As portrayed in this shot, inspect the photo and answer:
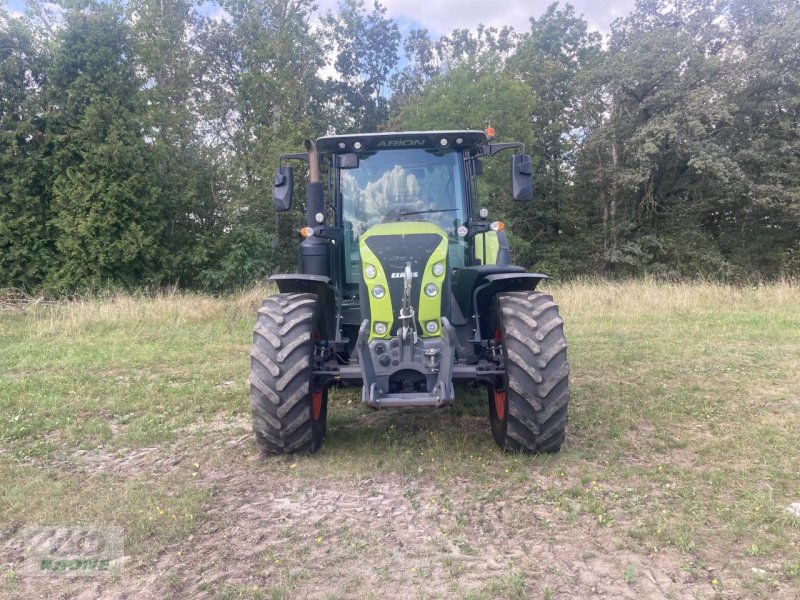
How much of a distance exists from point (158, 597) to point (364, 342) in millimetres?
2026

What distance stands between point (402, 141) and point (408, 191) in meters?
0.43

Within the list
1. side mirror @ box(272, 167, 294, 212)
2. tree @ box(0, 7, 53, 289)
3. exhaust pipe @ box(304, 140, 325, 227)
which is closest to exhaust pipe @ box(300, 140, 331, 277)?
exhaust pipe @ box(304, 140, 325, 227)

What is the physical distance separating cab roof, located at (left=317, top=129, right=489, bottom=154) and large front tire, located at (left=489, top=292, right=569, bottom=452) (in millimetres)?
1635

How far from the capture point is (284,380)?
4.06 m

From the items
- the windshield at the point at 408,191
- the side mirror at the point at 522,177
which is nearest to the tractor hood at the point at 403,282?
the windshield at the point at 408,191

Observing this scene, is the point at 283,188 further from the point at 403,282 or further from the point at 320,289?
the point at 403,282

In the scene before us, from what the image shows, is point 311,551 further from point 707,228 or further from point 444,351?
point 707,228

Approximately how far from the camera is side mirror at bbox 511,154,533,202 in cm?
521

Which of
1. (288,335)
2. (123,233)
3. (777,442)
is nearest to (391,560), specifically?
(288,335)

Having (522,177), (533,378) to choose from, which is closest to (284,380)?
(533,378)

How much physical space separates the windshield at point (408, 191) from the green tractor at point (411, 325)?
12 mm

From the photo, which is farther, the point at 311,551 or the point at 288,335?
the point at 288,335

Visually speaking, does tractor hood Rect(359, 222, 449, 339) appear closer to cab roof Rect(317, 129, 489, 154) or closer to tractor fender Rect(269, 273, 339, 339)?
tractor fender Rect(269, 273, 339, 339)

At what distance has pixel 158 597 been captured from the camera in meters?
2.65
